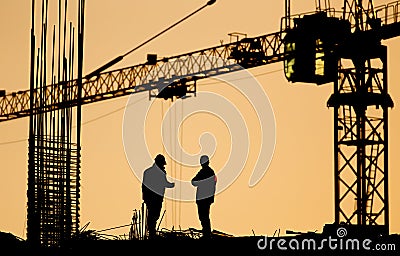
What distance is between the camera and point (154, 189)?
115 feet

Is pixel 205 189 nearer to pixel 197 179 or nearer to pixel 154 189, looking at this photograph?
pixel 197 179

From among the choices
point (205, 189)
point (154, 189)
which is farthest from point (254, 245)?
point (154, 189)

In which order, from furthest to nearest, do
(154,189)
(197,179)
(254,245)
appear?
(154,189)
(197,179)
(254,245)

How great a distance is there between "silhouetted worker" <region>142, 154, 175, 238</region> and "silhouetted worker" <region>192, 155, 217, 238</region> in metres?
0.70

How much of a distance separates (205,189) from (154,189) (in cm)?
114

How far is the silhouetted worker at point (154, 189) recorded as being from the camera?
1372 inches

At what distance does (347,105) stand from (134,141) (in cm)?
1954

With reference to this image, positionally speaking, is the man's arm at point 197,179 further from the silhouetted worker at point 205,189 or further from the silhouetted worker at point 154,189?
the silhouetted worker at point 154,189

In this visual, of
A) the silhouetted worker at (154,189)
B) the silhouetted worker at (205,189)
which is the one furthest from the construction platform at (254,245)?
the silhouetted worker at (154,189)

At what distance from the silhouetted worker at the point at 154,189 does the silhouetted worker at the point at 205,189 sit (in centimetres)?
70

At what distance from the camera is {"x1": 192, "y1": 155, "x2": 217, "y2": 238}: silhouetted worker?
34.7 meters

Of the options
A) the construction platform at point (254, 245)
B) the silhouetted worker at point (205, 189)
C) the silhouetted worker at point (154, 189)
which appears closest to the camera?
the construction platform at point (254, 245)

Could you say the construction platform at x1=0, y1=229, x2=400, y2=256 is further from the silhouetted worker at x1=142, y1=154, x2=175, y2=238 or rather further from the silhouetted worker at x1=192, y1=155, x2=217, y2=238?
the silhouetted worker at x1=142, y1=154, x2=175, y2=238

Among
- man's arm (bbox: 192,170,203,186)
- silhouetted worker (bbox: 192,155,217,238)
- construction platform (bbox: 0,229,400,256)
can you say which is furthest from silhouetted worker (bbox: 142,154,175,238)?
construction platform (bbox: 0,229,400,256)
